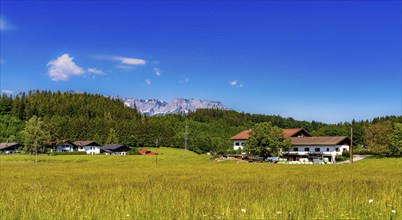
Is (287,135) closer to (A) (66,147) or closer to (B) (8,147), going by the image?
(A) (66,147)

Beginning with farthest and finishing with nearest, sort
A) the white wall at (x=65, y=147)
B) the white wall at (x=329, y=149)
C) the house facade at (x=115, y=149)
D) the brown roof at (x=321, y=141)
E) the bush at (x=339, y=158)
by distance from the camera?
1. the white wall at (x=65, y=147)
2. the house facade at (x=115, y=149)
3. the white wall at (x=329, y=149)
4. the brown roof at (x=321, y=141)
5. the bush at (x=339, y=158)

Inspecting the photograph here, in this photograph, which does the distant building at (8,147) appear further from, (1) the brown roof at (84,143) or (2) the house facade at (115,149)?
(2) the house facade at (115,149)

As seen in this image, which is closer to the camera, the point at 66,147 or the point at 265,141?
the point at 265,141

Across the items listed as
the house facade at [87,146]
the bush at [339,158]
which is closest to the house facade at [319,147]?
the bush at [339,158]

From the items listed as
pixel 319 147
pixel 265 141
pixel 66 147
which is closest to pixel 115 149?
pixel 66 147

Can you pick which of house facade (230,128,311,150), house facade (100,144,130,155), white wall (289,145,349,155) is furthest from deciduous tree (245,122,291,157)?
house facade (100,144,130,155)

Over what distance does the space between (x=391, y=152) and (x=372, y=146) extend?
5.88m

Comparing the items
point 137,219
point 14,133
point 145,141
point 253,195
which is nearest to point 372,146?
point 253,195

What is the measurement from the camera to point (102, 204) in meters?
11.1

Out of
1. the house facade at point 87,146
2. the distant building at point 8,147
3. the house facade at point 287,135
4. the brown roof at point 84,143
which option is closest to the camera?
the house facade at point 287,135

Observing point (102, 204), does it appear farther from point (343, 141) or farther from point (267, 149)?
point (343, 141)

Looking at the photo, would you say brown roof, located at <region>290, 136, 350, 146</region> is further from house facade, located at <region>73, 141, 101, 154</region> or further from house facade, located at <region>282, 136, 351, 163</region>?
house facade, located at <region>73, 141, 101, 154</region>

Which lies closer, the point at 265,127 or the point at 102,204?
the point at 102,204

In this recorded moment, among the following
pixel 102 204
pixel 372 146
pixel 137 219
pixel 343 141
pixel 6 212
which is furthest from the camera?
pixel 343 141
